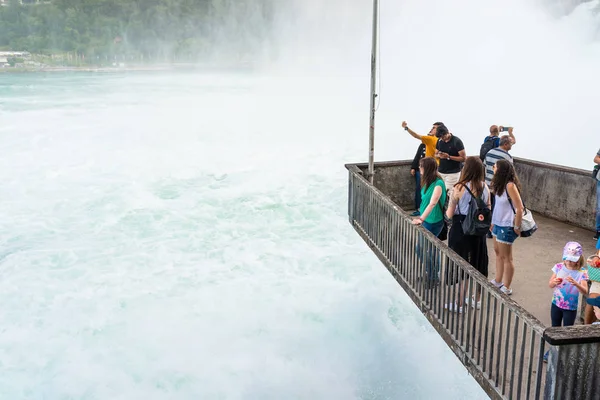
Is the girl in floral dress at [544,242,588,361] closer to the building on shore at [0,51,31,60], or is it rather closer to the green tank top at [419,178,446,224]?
the green tank top at [419,178,446,224]

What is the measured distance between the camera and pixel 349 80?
86.8 meters

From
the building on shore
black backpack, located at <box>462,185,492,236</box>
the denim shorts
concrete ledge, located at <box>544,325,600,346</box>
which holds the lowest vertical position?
the denim shorts

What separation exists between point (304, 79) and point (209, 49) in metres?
45.1

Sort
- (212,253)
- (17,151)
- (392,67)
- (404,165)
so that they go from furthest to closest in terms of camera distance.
A: 1. (392,67)
2. (17,151)
3. (212,253)
4. (404,165)

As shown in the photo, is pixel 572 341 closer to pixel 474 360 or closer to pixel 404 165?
pixel 474 360

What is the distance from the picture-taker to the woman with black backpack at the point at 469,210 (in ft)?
20.4

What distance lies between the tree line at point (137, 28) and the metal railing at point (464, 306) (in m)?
120

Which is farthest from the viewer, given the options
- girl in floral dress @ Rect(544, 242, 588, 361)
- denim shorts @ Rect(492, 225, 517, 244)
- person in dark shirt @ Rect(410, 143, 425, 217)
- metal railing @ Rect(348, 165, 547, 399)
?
person in dark shirt @ Rect(410, 143, 425, 217)

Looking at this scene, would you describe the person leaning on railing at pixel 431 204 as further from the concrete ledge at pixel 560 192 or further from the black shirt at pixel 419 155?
the concrete ledge at pixel 560 192

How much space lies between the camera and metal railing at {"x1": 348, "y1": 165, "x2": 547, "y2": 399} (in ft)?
16.0

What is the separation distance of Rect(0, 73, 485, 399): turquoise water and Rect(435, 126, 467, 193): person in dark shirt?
404 inches

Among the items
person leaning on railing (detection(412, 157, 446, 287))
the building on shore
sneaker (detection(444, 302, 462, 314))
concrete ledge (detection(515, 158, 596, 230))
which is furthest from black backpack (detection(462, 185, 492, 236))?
the building on shore

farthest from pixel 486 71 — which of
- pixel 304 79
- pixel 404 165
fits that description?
pixel 404 165

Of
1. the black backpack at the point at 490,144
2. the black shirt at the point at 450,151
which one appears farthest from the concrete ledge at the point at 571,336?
the black backpack at the point at 490,144
